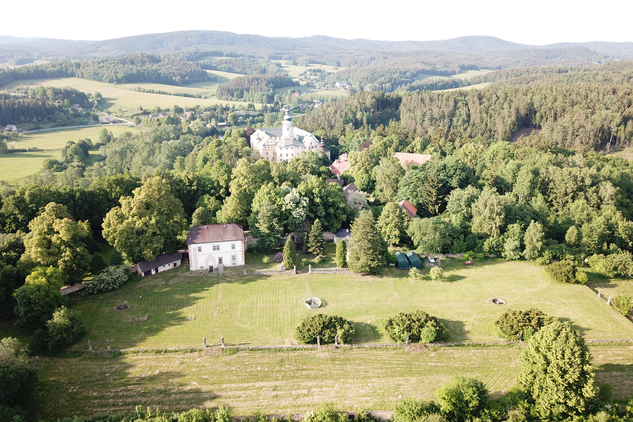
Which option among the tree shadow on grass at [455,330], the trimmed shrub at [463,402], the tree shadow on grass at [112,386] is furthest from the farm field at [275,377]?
the trimmed shrub at [463,402]

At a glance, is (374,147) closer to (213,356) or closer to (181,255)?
(181,255)

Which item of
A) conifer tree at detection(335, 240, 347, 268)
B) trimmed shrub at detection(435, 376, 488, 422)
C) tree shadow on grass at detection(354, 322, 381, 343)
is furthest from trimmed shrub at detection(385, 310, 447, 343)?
conifer tree at detection(335, 240, 347, 268)

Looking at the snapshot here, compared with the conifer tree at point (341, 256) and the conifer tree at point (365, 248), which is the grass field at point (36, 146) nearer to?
the conifer tree at point (341, 256)

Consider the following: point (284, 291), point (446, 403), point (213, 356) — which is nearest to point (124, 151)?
point (284, 291)

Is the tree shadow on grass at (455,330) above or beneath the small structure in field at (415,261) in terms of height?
beneath

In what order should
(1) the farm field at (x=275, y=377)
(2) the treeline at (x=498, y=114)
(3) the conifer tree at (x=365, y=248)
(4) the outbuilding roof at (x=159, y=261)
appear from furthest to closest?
1. (2) the treeline at (x=498, y=114)
2. (4) the outbuilding roof at (x=159, y=261)
3. (3) the conifer tree at (x=365, y=248)
4. (1) the farm field at (x=275, y=377)
